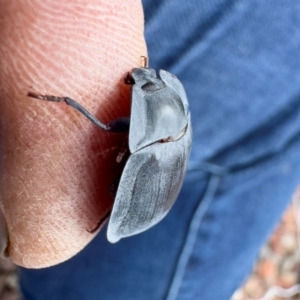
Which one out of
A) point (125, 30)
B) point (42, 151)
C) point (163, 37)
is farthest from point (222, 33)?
point (42, 151)

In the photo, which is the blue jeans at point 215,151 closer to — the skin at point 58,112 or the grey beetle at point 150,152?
the grey beetle at point 150,152

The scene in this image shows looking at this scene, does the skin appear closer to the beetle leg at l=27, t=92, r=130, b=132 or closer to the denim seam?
the beetle leg at l=27, t=92, r=130, b=132

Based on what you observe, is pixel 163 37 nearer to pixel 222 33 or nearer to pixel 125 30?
pixel 222 33

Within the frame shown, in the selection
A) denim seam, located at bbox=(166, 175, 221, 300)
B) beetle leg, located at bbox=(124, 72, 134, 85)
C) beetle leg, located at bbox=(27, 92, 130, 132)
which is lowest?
denim seam, located at bbox=(166, 175, 221, 300)

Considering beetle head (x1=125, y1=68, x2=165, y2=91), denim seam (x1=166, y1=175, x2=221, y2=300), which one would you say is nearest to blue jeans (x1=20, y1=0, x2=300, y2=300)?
denim seam (x1=166, y1=175, x2=221, y2=300)

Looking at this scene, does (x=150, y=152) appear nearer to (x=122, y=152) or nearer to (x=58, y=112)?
(x=122, y=152)

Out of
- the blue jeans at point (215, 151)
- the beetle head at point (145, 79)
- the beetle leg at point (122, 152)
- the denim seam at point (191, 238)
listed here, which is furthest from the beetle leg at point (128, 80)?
the denim seam at point (191, 238)
